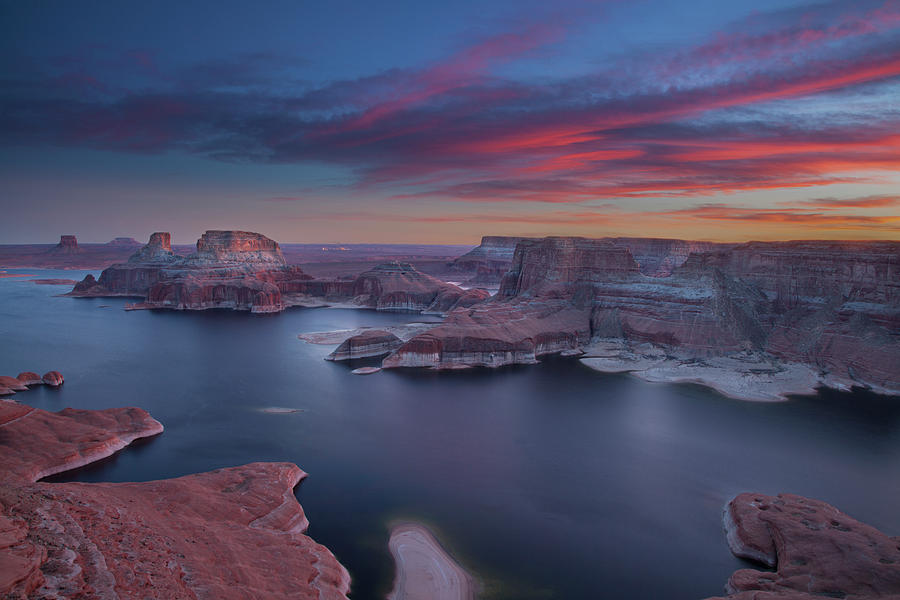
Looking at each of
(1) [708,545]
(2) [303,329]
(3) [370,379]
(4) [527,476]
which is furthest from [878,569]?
(2) [303,329]

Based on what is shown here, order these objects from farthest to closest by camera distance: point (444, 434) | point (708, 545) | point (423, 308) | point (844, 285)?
1. point (423, 308)
2. point (844, 285)
3. point (444, 434)
4. point (708, 545)

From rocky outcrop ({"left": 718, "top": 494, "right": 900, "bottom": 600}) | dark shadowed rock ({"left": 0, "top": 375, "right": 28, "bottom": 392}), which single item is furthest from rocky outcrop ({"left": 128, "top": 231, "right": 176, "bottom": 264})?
rocky outcrop ({"left": 718, "top": 494, "right": 900, "bottom": 600})

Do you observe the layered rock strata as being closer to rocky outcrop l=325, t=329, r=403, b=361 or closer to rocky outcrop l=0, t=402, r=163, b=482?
rocky outcrop l=325, t=329, r=403, b=361

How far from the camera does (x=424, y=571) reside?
72.7 ft

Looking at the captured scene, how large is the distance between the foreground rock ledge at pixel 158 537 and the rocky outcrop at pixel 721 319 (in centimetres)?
3526

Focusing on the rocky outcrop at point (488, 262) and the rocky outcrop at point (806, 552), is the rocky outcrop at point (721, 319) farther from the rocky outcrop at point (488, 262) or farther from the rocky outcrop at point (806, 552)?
the rocky outcrop at point (488, 262)

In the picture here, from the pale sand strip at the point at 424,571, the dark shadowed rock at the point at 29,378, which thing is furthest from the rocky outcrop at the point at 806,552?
the dark shadowed rock at the point at 29,378

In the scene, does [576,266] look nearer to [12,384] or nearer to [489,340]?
[489,340]

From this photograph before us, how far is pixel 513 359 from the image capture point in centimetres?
6259

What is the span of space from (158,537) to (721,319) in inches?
2589

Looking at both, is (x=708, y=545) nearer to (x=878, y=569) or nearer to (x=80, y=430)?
(x=878, y=569)

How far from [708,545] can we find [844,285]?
5226cm

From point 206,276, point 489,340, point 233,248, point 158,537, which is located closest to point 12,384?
point 158,537

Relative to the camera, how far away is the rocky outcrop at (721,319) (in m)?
54.2
